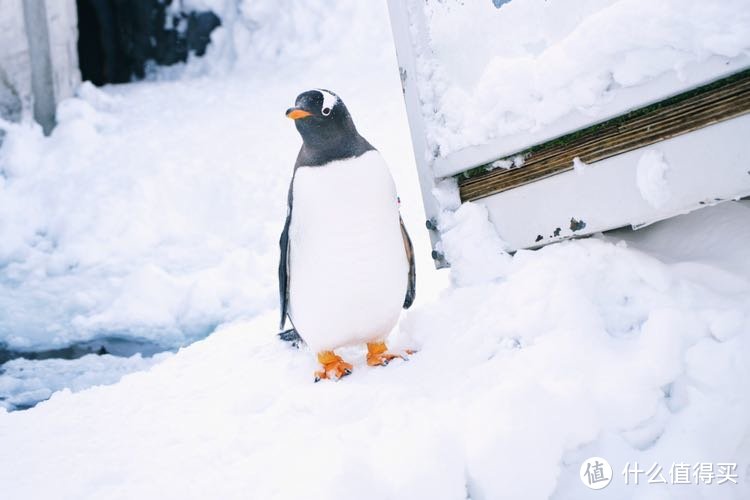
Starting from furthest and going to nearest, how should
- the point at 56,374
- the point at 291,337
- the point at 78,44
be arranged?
the point at 78,44
the point at 56,374
the point at 291,337

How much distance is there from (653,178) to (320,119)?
0.90 m

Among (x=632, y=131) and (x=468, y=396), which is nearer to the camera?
(x=468, y=396)

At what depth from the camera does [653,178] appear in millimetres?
1297

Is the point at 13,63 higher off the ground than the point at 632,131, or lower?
higher

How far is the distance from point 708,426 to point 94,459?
1.35m

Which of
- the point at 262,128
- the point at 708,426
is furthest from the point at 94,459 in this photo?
the point at 262,128

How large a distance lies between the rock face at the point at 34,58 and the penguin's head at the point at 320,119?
489 centimetres

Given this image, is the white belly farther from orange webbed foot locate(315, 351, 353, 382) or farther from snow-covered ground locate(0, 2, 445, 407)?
snow-covered ground locate(0, 2, 445, 407)

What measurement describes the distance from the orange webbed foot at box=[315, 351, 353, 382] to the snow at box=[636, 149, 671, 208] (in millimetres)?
950

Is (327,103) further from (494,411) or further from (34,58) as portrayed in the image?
(34,58)

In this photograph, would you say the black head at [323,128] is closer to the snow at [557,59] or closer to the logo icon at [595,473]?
the snow at [557,59]

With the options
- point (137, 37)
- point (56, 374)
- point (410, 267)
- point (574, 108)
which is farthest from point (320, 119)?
point (137, 37)

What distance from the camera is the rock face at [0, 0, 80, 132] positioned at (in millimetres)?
4766

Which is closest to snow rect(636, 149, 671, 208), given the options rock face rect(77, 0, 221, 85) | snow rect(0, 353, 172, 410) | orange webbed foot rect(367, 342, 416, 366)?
orange webbed foot rect(367, 342, 416, 366)
